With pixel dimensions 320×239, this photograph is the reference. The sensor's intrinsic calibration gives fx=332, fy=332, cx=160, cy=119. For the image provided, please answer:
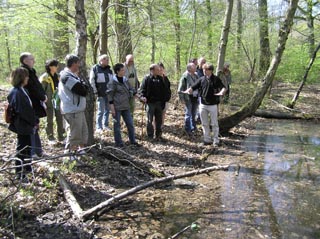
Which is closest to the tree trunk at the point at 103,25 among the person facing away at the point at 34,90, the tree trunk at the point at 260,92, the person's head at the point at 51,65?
the person's head at the point at 51,65

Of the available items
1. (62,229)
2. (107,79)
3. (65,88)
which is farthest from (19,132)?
(107,79)

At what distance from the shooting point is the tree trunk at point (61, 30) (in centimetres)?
1196

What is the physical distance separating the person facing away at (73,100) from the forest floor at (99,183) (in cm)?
50

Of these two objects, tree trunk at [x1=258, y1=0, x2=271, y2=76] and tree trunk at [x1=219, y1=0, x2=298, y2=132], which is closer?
tree trunk at [x1=219, y1=0, x2=298, y2=132]

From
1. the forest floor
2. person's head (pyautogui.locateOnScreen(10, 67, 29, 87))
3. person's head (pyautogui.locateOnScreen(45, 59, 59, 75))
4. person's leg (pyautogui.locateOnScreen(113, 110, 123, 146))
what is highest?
person's head (pyautogui.locateOnScreen(45, 59, 59, 75))

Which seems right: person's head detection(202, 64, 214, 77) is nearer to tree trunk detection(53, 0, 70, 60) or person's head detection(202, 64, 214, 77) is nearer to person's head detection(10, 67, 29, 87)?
person's head detection(10, 67, 29, 87)

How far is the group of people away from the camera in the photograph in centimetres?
507

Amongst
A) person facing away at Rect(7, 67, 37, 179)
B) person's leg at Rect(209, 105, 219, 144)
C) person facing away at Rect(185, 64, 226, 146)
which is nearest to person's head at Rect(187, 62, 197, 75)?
person facing away at Rect(185, 64, 226, 146)

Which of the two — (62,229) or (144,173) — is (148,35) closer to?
(144,173)

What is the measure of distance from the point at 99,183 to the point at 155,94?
3510 mm

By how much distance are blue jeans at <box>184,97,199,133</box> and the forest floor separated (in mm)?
262

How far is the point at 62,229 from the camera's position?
4023 mm

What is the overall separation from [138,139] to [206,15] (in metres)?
12.4

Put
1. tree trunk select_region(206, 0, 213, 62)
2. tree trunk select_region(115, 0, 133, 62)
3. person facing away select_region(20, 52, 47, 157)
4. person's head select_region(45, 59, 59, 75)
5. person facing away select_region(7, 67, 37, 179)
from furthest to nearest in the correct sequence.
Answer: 1. tree trunk select_region(206, 0, 213, 62)
2. tree trunk select_region(115, 0, 133, 62)
3. person's head select_region(45, 59, 59, 75)
4. person facing away select_region(20, 52, 47, 157)
5. person facing away select_region(7, 67, 37, 179)
